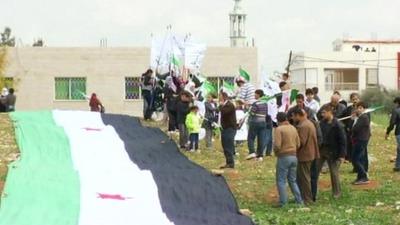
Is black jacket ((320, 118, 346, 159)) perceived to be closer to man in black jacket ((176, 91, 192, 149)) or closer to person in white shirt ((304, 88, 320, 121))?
person in white shirt ((304, 88, 320, 121))

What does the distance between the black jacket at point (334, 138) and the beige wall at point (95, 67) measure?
28185 millimetres

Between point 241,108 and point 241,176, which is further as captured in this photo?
point 241,108

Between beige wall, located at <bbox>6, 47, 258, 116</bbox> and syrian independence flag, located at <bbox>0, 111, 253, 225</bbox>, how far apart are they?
2229cm

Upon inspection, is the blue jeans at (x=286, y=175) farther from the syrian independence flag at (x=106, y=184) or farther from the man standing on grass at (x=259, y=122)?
the man standing on grass at (x=259, y=122)

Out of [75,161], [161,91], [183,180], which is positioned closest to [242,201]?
[183,180]

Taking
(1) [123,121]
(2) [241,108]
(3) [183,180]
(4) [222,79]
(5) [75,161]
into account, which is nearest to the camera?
(3) [183,180]

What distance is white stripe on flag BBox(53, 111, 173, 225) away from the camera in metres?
11.6

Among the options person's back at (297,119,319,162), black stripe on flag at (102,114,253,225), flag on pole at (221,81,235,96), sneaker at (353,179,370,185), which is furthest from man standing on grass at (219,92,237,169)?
flag on pole at (221,81,235,96)

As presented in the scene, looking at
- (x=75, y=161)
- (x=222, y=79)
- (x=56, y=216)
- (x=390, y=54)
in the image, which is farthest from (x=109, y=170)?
(x=390, y=54)

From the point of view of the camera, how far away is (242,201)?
1499 centimetres

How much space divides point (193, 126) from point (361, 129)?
5.38m

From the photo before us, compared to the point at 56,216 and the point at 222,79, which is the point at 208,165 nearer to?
the point at 56,216

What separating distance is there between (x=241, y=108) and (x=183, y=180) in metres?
7.35

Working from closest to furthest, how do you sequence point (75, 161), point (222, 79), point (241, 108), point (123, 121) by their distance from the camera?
point (75, 161), point (241, 108), point (123, 121), point (222, 79)
